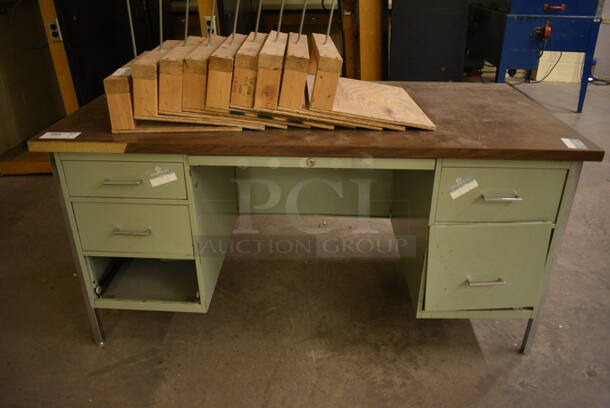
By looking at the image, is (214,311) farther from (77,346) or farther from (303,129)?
(303,129)

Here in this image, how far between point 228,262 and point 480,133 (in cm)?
129

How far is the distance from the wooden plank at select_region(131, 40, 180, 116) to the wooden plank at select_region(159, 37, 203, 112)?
17mm

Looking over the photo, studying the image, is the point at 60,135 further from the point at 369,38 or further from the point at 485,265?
the point at 369,38

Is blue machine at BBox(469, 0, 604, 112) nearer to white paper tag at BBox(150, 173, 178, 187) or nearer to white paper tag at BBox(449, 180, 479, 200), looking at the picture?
white paper tag at BBox(449, 180, 479, 200)

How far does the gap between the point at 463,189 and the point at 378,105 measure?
0.38m

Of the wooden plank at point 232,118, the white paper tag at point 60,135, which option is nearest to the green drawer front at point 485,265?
the wooden plank at point 232,118

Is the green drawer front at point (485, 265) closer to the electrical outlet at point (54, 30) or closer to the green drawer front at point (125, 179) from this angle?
the green drawer front at point (125, 179)

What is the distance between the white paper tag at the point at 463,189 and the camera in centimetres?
134

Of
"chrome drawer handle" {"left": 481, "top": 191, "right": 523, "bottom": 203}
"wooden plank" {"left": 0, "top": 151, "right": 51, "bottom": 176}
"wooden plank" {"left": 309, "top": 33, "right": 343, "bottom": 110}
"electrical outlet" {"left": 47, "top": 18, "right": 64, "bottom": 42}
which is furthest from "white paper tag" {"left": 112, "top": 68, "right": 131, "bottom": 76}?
"wooden plank" {"left": 0, "top": 151, "right": 51, "bottom": 176}

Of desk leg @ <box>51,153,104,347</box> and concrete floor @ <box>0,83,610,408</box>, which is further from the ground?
desk leg @ <box>51,153,104,347</box>

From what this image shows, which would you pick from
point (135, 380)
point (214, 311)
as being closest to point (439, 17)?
point (214, 311)

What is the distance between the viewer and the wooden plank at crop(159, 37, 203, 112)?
132 cm

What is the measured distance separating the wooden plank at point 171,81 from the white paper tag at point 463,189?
821mm

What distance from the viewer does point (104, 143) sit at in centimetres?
131
